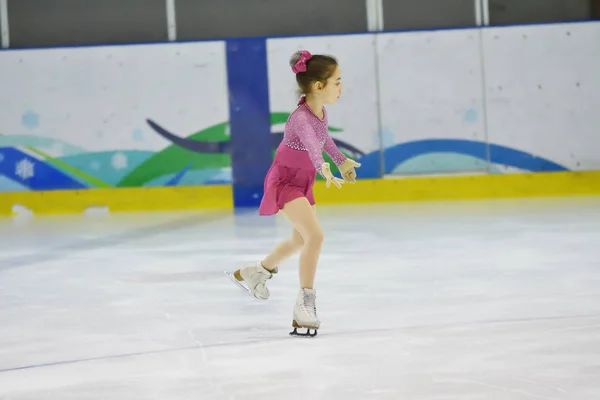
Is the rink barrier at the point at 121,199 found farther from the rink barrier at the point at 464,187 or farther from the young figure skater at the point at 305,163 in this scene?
the young figure skater at the point at 305,163

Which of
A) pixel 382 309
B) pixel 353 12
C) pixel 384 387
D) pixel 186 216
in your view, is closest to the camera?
pixel 384 387

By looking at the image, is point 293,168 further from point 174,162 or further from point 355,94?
point 174,162

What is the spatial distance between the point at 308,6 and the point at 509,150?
3117 millimetres

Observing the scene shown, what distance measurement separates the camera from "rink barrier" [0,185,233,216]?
12109 millimetres

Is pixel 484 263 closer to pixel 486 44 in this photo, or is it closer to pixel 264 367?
pixel 264 367

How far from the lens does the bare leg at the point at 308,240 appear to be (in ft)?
13.5

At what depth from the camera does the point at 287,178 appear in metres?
4.26

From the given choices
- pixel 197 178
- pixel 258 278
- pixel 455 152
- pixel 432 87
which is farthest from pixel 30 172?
pixel 258 278

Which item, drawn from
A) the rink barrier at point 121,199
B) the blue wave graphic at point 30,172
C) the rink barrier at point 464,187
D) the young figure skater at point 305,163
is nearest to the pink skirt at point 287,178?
the young figure skater at point 305,163

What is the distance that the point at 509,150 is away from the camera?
470 inches

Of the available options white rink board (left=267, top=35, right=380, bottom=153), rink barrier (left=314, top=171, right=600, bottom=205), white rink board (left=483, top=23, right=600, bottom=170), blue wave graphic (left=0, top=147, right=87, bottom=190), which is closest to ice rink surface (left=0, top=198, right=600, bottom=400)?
rink barrier (left=314, top=171, right=600, bottom=205)

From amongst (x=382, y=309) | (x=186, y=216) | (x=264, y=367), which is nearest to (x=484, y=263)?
(x=382, y=309)

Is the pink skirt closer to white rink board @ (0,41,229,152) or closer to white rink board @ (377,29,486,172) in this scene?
white rink board @ (377,29,486,172)

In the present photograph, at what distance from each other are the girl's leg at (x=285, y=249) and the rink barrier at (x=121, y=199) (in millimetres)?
7568
